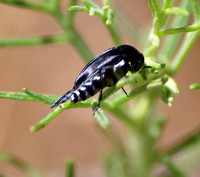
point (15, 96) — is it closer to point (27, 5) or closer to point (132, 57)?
point (132, 57)

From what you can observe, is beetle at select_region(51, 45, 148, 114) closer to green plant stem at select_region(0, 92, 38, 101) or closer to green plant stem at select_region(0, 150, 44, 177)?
green plant stem at select_region(0, 92, 38, 101)

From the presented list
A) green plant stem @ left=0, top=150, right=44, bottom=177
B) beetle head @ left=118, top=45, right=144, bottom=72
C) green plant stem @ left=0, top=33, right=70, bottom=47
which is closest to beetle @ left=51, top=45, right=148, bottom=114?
beetle head @ left=118, top=45, right=144, bottom=72

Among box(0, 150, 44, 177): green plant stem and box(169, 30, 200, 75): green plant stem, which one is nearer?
box(169, 30, 200, 75): green plant stem

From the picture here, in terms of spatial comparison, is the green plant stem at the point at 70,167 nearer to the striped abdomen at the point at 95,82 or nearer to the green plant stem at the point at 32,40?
the striped abdomen at the point at 95,82

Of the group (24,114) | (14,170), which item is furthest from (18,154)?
(24,114)

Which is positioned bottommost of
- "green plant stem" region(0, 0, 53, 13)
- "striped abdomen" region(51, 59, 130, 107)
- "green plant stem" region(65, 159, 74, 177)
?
"green plant stem" region(65, 159, 74, 177)

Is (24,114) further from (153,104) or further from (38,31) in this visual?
(153,104)

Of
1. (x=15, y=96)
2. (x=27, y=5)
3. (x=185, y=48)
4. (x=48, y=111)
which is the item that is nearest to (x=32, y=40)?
(x=27, y=5)

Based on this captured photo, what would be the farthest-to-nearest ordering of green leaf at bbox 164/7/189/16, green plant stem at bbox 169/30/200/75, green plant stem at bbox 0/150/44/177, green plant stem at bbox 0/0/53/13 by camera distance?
green plant stem at bbox 0/150/44/177
green plant stem at bbox 0/0/53/13
green plant stem at bbox 169/30/200/75
green leaf at bbox 164/7/189/16
